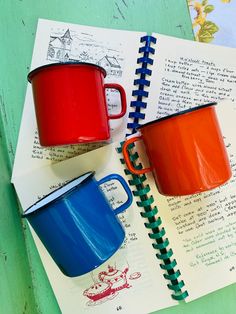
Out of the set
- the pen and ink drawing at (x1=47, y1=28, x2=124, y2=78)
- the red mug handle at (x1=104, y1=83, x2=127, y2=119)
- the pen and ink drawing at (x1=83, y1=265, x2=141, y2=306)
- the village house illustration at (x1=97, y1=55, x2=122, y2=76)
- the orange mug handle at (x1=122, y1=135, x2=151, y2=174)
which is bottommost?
the pen and ink drawing at (x1=83, y1=265, x2=141, y2=306)

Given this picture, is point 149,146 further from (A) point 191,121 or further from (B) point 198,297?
(B) point 198,297

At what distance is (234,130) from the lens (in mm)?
696

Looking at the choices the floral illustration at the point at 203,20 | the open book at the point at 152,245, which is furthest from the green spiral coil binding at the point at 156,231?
the floral illustration at the point at 203,20

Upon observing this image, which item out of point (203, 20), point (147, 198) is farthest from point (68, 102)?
point (203, 20)

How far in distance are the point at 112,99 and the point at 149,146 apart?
0.13 metres

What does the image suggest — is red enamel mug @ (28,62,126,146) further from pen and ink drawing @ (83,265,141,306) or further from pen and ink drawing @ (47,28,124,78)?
pen and ink drawing @ (83,265,141,306)

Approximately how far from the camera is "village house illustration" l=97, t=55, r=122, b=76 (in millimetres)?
698

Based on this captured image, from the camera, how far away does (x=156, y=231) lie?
2.25ft

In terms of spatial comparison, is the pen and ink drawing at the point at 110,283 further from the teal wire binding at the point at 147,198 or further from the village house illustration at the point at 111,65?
the village house illustration at the point at 111,65

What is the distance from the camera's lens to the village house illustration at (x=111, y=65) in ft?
2.29

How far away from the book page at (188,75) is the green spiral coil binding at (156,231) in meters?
0.11

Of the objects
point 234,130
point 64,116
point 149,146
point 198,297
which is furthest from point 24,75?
point 198,297

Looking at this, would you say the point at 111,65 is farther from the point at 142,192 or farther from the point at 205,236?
the point at 205,236

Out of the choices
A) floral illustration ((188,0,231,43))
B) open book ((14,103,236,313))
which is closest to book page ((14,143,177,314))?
open book ((14,103,236,313))
